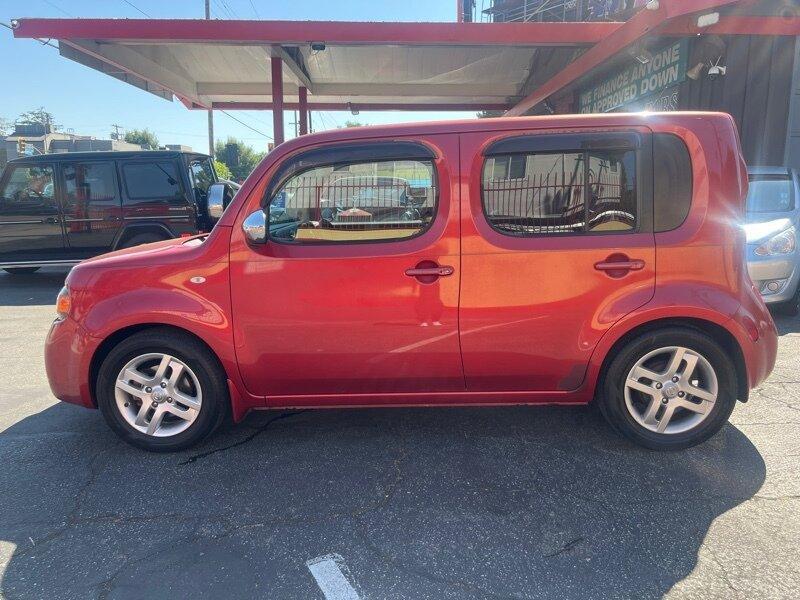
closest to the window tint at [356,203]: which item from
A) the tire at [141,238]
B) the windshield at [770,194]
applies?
the windshield at [770,194]

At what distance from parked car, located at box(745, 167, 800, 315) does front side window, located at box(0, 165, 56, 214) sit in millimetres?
9407

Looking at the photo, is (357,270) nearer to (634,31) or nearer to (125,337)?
(125,337)

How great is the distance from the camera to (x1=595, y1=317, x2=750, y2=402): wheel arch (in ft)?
10.5

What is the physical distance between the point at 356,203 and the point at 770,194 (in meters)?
5.80

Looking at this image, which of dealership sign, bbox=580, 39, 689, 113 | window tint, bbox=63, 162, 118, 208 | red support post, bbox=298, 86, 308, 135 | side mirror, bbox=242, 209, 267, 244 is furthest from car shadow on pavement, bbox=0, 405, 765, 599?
red support post, bbox=298, 86, 308, 135

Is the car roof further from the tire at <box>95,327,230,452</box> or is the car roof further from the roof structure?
the tire at <box>95,327,230,452</box>

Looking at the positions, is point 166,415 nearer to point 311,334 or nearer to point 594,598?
point 311,334

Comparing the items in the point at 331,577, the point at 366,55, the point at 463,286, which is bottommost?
the point at 331,577

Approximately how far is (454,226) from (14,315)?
680 cm

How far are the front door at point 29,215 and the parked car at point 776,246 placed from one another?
30.8ft

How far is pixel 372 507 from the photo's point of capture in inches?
111

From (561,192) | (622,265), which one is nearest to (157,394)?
(561,192)

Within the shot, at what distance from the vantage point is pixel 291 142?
3260 mm

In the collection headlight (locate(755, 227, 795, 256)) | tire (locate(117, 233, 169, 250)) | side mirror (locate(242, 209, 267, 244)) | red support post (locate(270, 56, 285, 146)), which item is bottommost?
tire (locate(117, 233, 169, 250))
